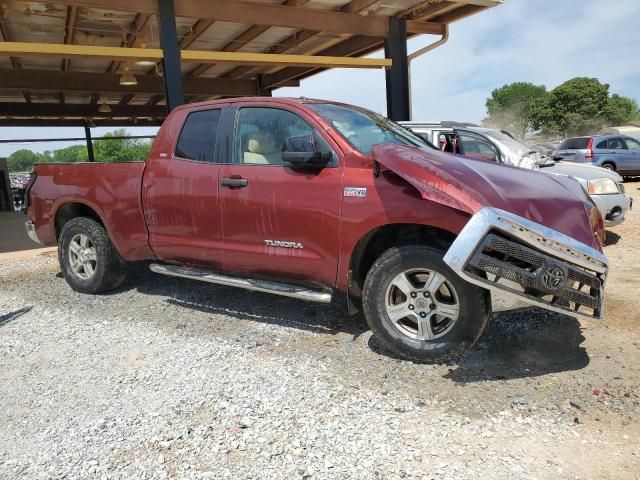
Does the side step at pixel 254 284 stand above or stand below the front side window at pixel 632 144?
below

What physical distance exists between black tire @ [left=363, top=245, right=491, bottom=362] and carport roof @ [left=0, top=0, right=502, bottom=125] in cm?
612

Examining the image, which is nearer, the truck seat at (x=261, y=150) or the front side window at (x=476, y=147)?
the truck seat at (x=261, y=150)

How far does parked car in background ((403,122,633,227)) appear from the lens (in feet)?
22.5

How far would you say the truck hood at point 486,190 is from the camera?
10.4 feet

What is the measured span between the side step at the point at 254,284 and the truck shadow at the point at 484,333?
461 millimetres

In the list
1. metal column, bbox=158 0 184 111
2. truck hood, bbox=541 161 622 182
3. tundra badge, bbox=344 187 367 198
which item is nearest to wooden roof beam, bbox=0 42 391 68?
metal column, bbox=158 0 184 111

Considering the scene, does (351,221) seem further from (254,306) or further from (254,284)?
(254,306)

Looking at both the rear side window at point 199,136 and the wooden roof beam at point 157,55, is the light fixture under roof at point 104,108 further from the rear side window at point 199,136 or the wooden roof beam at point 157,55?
the rear side window at point 199,136

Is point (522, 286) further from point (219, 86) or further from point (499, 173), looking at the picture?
point (219, 86)

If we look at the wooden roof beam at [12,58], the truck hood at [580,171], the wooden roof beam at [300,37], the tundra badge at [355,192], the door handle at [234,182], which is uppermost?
the wooden roof beam at [12,58]

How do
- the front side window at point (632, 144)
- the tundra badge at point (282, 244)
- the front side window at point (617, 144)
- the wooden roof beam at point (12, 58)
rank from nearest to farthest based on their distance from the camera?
the tundra badge at point (282, 244)
the wooden roof beam at point (12, 58)
the front side window at point (617, 144)
the front side window at point (632, 144)

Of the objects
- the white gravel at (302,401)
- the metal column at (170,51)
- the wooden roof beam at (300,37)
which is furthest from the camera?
the wooden roof beam at (300,37)

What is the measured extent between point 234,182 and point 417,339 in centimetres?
191

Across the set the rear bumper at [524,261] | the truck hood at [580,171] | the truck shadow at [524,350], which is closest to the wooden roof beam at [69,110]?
the truck hood at [580,171]
